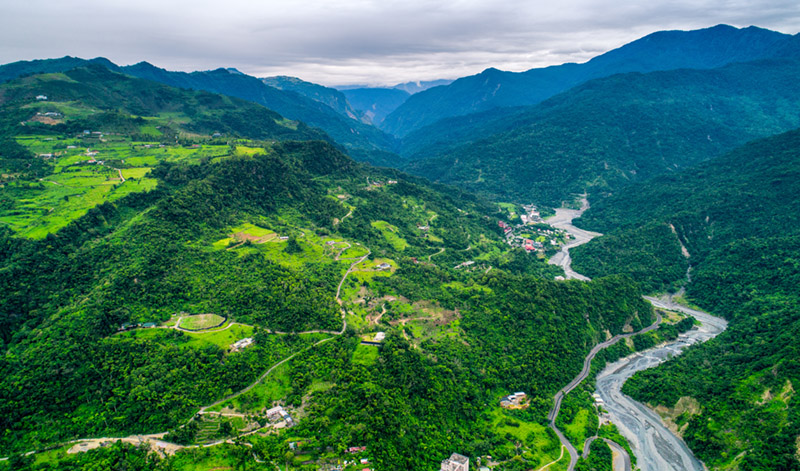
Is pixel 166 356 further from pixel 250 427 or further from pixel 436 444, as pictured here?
pixel 436 444

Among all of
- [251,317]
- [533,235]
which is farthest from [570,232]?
[251,317]

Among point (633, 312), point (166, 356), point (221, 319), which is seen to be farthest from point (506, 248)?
point (166, 356)

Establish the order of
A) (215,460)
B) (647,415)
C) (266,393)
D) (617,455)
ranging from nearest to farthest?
(215,460) < (266,393) < (617,455) < (647,415)

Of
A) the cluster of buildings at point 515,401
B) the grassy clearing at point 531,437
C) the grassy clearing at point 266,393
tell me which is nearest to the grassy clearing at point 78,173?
the grassy clearing at point 266,393

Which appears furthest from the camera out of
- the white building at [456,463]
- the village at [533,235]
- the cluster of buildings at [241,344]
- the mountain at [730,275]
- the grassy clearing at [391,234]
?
the village at [533,235]

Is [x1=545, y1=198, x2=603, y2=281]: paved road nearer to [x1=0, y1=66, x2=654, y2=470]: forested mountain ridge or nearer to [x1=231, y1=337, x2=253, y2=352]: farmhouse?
[x1=0, y1=66, x2=654, y2=470]: forested mountain ridge

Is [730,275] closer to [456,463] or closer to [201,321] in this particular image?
[456,463]

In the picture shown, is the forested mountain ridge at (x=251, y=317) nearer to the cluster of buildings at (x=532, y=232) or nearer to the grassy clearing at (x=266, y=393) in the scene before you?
the grassy clearing at (x=266, y=393)
